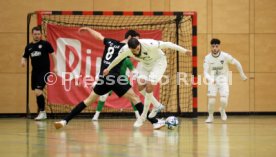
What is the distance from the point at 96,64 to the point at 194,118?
→ 3.08 meters

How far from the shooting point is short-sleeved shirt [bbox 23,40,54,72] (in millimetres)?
14109

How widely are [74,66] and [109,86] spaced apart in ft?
17.0

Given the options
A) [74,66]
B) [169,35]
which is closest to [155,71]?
[74,66]

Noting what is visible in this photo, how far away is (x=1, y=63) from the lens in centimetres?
1605

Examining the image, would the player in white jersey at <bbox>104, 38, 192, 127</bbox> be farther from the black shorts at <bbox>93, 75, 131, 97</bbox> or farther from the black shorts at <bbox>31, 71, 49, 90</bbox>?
the black shorts at <bbox>31, 71, 49, 90</bbox>

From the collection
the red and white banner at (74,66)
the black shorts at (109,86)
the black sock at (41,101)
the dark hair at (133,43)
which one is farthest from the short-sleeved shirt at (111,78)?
the red and white banner at (74,66)

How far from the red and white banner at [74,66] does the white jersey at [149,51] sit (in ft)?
16.1

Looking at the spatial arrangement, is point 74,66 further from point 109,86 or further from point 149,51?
point 149,51

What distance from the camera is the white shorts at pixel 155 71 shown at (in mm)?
10508

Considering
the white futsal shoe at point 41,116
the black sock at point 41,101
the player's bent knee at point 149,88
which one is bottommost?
the white futsal shoe at point 41,116

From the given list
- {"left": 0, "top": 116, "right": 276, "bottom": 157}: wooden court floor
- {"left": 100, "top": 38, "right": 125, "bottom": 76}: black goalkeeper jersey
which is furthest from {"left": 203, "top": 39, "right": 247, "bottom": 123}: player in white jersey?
{"left": 0, "top": 116, "right": 276, "bottom": 157}: wooden court floor

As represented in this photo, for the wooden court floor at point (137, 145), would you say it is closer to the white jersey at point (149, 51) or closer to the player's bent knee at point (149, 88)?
the player's bent knee at point (149, 88)

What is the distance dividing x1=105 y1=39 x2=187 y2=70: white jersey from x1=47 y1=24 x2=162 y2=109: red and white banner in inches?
193

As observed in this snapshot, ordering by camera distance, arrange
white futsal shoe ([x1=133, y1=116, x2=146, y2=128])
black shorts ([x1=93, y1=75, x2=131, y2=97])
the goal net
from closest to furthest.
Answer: black shorts ([x1=93, y1=75, x2=131, y2=97]), white futsal shoe ([x1=133, y1=116, x2=146, y2=128]), the goal net
